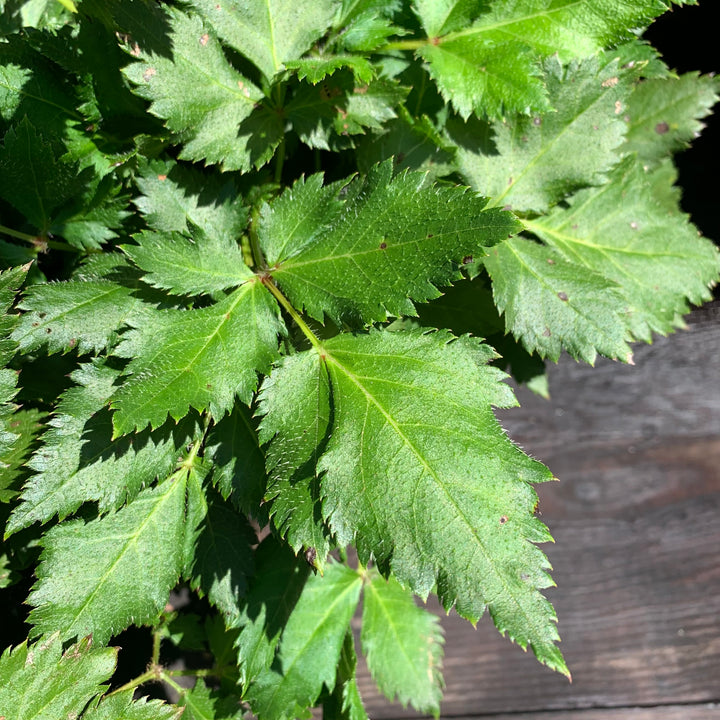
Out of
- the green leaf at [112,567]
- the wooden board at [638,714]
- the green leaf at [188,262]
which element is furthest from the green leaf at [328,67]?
the wooden board at [638,714]

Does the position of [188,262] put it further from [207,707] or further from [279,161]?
[207,707]

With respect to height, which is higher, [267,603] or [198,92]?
[198,92]

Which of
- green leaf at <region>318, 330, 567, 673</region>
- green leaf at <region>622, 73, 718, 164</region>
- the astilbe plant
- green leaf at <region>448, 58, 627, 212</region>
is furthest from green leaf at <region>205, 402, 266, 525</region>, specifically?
green leaf at <region>622, 73, 718, 164</region>

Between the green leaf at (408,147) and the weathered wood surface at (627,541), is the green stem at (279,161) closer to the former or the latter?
the green leaf at (408,147)

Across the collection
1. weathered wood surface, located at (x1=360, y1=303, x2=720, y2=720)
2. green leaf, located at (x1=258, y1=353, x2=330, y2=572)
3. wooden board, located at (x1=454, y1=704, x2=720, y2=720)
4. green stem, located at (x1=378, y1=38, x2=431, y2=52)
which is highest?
green stem, located at (x1=378, y1=38, x2=431, y2=52)

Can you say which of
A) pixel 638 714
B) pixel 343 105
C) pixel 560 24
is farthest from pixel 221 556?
pixel 638 714

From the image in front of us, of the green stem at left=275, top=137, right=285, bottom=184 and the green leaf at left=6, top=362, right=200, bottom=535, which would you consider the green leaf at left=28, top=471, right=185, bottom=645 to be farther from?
the green stem at left=275, top=137, right=285, bottom=184
